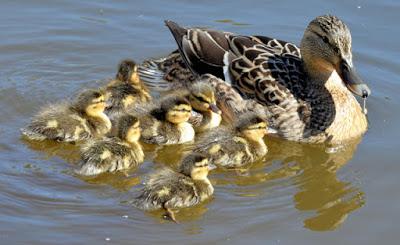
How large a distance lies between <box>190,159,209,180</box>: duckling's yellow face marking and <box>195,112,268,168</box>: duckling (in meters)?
0.51

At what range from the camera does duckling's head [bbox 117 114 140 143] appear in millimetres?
6129

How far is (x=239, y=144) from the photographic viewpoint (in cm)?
630

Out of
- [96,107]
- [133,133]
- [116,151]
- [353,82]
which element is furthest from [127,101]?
[353,82]

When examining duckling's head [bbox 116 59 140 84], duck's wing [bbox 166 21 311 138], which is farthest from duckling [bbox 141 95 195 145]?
duck's wing [bbox 166 21 311 138]

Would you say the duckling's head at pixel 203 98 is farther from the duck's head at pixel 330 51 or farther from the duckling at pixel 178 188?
the duckling at pixel 178 188

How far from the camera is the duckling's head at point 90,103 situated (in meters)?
6.47

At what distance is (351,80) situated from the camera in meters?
6.37

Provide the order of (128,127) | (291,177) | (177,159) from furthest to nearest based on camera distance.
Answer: (177,159)
(291,177)
(128,127)

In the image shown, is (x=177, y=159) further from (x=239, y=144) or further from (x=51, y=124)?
(x=51, y=124)

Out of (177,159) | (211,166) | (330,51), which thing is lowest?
(177,159)

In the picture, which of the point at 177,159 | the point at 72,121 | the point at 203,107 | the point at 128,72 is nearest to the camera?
the point at 72,121

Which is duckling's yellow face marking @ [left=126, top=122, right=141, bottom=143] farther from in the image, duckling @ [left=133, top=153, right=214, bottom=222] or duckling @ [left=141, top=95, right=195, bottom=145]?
duckling @ [left=133, top=153, right=214, bottom=222]

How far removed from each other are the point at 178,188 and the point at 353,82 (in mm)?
1571

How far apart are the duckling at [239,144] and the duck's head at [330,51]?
688 mm
